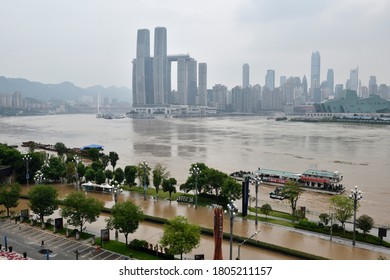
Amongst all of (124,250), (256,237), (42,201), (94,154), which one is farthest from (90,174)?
(256,237)

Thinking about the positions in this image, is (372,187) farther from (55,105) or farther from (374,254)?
(55,105)

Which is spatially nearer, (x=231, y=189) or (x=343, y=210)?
(x=343, y=210)

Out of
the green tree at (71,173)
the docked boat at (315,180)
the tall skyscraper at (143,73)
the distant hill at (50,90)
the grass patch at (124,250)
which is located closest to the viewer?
the grass patch at (124,250)

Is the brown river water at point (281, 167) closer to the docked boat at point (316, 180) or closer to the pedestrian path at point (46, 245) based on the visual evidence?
the docked boat at point (316, 180)

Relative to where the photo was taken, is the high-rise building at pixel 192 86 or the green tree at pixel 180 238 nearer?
the green tree at pixel 180 238

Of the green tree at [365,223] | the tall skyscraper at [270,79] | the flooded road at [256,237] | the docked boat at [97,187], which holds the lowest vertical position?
the flooded road at [256,237]

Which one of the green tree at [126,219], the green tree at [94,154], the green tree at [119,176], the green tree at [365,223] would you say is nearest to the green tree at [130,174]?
the green tree at [119,176]

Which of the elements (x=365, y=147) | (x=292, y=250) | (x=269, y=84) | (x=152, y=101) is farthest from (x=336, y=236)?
(x=269, y=84)

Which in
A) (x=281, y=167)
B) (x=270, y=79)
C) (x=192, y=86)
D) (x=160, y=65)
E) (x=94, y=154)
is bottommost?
(x=281, y=167)

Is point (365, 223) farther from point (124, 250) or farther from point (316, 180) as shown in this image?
point (316, 180)
